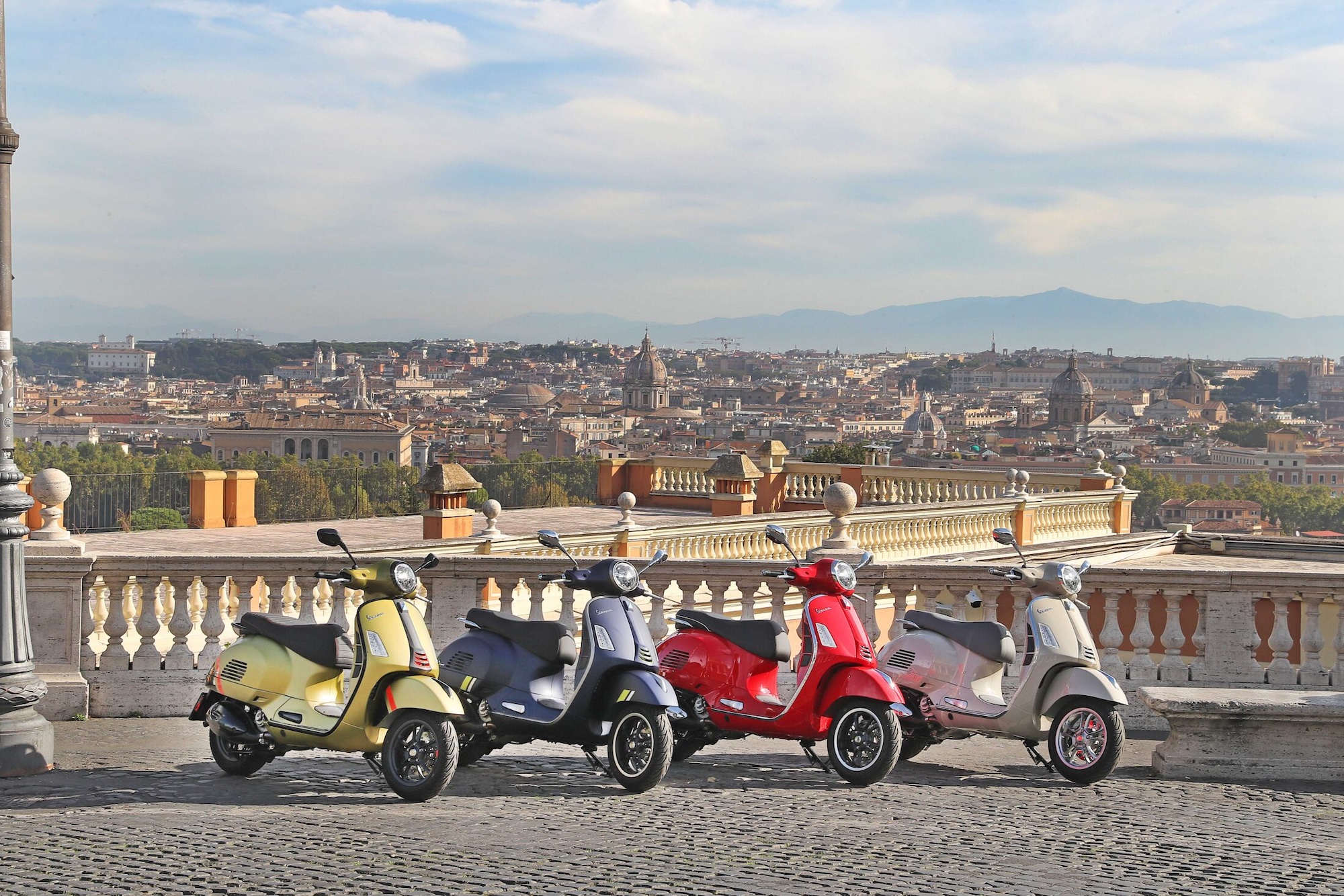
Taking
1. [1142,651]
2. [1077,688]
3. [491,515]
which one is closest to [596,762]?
[1077,688]

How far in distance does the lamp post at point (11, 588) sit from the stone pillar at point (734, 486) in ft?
42.3

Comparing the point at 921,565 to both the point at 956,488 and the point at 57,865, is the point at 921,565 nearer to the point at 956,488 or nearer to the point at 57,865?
the point at 57,865

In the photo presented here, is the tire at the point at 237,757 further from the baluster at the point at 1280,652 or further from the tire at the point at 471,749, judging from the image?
the baluster at the point at 1280,652

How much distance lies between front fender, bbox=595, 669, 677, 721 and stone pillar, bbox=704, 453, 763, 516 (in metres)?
12.9

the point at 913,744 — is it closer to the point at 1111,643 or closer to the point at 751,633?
the point at 751,633

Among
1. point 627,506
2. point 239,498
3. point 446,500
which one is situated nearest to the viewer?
point 627,506

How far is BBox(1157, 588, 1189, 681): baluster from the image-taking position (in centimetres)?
768

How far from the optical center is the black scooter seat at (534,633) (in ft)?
20.6

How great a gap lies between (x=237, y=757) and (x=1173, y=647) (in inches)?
180

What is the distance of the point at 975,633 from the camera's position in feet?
21.7

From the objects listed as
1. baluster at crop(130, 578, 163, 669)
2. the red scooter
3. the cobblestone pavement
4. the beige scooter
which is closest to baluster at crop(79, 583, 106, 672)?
baluster at crop(130, 578, 163, 669)

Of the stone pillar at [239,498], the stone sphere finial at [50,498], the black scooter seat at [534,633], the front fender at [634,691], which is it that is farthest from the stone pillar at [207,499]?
the front fender at [634,691]

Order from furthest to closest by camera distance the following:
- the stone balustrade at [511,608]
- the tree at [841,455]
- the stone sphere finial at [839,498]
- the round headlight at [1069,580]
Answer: the tree at [841,455] < the stone sphere finial at [839,498] < the stone balustrade at [511,608] < the round headlight at [1069,580]

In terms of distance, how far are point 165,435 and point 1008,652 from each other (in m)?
109
